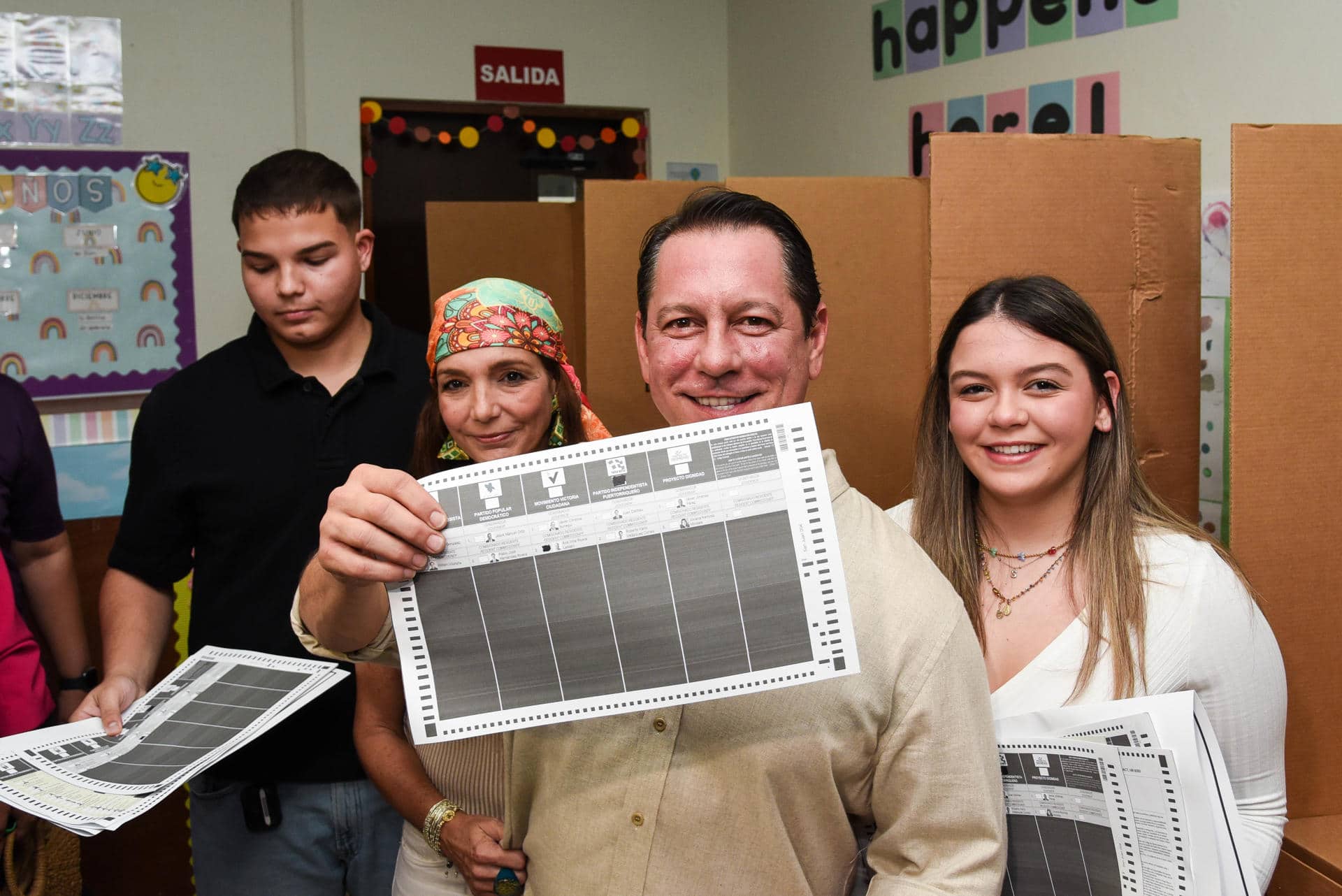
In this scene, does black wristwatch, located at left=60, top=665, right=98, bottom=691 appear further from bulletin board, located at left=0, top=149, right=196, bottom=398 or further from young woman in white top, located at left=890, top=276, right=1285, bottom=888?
bulletin board, located at left=0, top=149, right=196, bottom=398

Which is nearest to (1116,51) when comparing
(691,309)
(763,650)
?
(691,309)

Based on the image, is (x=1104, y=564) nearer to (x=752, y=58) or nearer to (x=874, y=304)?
(x=874, y=304)

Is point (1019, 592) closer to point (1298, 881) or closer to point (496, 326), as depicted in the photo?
point (1298, 881)

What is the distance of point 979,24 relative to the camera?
271 cm

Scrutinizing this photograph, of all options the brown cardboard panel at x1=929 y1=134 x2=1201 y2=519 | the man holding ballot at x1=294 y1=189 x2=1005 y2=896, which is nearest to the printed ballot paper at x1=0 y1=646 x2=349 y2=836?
the man holding ballot at x1=294 y1=189 x2=1005 y2=896

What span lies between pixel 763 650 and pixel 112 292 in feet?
9.88

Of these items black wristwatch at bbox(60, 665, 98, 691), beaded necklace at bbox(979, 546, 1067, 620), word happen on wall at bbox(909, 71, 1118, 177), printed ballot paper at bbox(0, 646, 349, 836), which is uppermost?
word happen on wall at bbox(909, 71, 1118, 177)

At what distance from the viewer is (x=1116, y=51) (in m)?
2.31

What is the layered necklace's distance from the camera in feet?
4.45

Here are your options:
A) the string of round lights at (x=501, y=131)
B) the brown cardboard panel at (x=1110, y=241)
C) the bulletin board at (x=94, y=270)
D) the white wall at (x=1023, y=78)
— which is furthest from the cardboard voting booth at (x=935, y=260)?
the string of round lights at (x=501, y=131)

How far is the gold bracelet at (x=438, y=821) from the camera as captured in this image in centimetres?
131

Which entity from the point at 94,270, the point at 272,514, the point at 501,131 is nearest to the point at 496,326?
the point at 272,514

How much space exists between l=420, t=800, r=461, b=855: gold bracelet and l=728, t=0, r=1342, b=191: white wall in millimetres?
1763

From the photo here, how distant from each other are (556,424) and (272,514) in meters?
0.48
